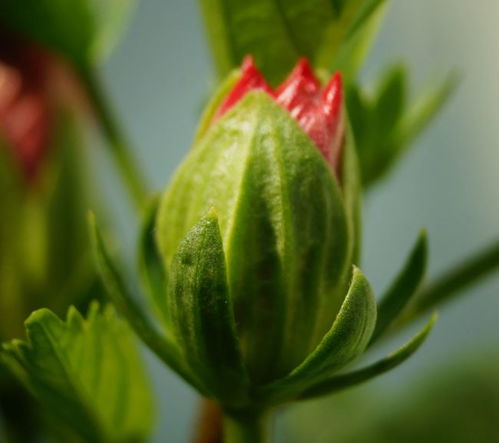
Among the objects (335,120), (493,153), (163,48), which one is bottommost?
(493,153)

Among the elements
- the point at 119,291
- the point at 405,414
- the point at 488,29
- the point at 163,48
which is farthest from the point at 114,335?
the point at 488,29

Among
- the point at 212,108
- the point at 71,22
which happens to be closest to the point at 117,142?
the point at 71,22

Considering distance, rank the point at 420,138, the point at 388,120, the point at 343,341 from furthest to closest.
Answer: the point at 420,138 < the point at 388,120 < the point at 343,341

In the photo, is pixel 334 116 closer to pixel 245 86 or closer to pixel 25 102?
pixel 245 86

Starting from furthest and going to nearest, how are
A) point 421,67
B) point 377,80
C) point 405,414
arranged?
point 421,67
point 405,414
point 377,80

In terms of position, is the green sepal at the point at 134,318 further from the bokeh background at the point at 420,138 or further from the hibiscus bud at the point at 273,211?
the bokeh background at the point at 420,138

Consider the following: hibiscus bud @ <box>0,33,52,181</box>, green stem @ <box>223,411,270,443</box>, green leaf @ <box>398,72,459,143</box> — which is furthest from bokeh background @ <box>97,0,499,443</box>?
green stem @ <box>223,411,270,443</box>

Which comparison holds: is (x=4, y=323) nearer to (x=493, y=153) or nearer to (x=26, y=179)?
(x=26, y=179)

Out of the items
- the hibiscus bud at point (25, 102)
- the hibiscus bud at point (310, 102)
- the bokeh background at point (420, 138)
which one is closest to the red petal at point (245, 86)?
the hibiscus bud at point (310, 102)
